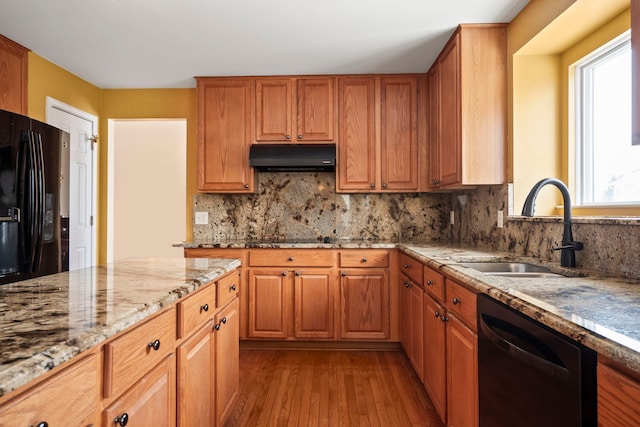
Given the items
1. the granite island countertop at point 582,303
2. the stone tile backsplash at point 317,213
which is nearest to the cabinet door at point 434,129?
the stone tile backsplash at point 317,213

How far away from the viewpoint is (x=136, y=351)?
0.97 metres

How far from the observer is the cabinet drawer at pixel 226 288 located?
1.69 metres

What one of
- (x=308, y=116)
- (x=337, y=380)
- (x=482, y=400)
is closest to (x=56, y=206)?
(x=308, y=116)

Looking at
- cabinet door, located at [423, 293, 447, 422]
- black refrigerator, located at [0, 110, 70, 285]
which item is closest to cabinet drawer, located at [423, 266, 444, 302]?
cabinet door, located at [423, 293, 447, 422]

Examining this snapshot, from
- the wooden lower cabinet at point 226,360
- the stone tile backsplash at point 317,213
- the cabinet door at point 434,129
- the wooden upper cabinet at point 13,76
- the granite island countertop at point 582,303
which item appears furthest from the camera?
the stone tile backsplash at point 317,213

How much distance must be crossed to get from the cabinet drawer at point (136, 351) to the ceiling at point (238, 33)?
6.25 feet

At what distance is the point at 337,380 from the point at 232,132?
222cm

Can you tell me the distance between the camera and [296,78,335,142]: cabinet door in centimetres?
323

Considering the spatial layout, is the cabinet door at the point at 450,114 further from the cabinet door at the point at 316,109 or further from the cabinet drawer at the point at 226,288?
the cabinet drawer at the point at 226,288

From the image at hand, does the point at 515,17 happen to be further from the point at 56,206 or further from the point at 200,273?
the point at 56,206

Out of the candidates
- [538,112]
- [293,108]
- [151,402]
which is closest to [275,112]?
[293,108]

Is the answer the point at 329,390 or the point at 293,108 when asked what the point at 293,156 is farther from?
the point at 329,390

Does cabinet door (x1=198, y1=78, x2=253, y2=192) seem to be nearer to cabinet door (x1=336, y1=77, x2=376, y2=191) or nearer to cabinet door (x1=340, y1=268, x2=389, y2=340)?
cabinet door (x1=336, y1=77, x2=376, y2=191)

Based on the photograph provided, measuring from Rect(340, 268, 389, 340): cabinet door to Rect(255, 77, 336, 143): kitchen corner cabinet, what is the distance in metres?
1.27
